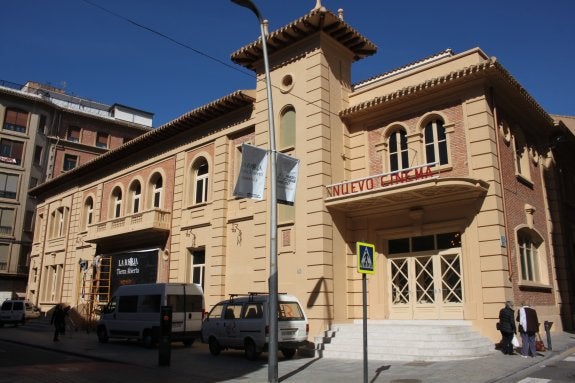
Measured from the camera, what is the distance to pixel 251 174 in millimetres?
11516

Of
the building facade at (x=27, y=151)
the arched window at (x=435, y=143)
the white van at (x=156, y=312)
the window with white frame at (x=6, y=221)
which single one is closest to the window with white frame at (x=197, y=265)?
the white van at (x=156, y=312)

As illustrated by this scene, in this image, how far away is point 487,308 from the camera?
14.1m

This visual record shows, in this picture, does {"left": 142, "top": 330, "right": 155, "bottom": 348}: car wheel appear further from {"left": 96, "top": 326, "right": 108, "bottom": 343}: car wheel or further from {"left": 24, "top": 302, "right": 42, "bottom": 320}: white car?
{"left": 24, "top": 302, "right": 42, "bottom": 320}: white car

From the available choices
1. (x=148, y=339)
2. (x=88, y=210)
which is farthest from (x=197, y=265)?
(x=88, y=210)

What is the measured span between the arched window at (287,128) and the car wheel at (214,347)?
7.41 metres

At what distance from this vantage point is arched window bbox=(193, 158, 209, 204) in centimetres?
2334

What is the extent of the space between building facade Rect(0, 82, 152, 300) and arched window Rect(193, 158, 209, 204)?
1123 inches

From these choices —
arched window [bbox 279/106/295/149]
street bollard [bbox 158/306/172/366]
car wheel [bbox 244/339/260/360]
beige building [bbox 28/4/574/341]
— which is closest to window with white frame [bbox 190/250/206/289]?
beige building [bbox 28/4/574/341]

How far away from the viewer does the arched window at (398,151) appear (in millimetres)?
17266

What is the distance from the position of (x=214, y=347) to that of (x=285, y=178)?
6798 mm

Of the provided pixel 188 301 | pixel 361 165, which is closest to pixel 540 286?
pixel 361 165

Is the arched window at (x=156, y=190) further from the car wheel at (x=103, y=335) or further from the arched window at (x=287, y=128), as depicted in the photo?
the arched window at (x=287, y=128)

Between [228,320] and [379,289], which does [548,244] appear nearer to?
[379,289]

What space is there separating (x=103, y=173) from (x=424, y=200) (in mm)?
22175
